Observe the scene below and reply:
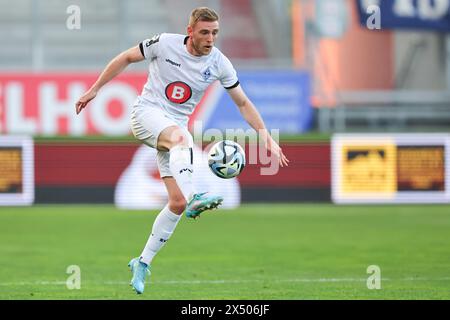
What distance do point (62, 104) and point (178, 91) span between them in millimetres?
13234

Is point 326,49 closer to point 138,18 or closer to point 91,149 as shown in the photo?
point 138,18

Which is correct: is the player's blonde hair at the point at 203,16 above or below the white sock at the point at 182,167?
above

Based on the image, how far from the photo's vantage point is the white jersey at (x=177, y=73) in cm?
1034

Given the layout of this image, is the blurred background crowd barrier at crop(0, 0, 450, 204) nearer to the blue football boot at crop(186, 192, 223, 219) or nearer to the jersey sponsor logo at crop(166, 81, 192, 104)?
the jersey sponsor logo at crop(166, 81, 192, 104)

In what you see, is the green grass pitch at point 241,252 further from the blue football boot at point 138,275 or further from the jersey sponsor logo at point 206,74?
the jersey sponsor logo at point 206,74

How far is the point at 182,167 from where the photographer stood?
9930mm

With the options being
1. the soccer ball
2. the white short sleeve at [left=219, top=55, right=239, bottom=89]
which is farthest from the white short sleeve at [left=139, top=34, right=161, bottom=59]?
the soccer ball

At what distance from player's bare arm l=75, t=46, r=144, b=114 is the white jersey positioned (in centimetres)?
9

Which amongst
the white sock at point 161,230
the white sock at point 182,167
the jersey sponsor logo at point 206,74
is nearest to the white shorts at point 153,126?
the white sock at point 182,167

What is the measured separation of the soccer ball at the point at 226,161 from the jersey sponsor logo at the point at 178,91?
0.61 meters

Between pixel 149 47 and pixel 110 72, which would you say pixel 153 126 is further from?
pixel 149 47

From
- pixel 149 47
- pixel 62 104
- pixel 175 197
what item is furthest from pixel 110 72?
pixel 62 104
